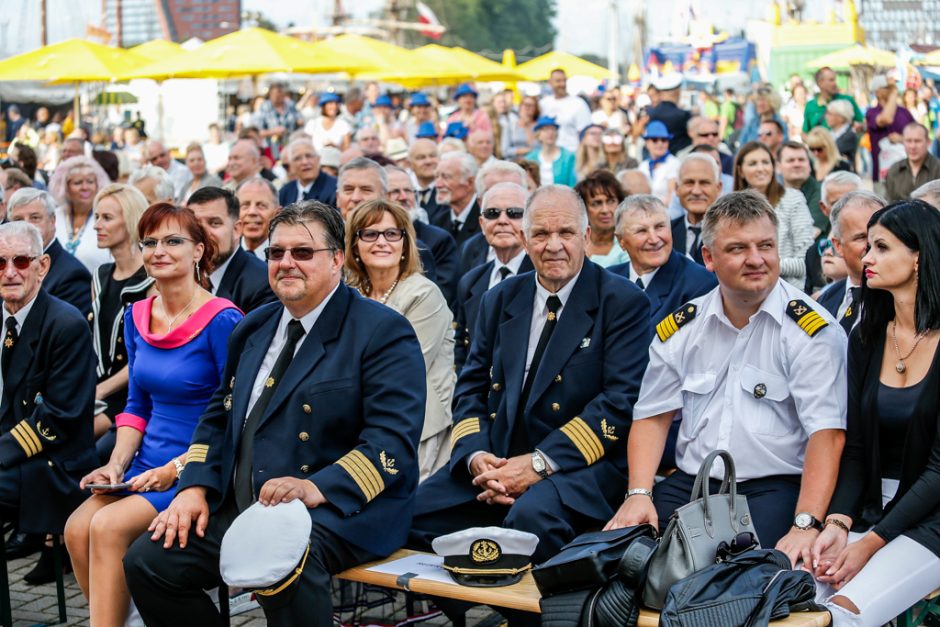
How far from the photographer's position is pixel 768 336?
14.8 feet

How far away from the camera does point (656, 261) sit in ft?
20.5

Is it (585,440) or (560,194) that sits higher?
(560,194)

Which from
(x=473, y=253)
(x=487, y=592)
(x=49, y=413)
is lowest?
(x=487, y=592)

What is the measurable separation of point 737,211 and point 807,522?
1117 millimetres

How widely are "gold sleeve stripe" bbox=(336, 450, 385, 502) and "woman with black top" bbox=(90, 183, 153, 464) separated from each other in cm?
234

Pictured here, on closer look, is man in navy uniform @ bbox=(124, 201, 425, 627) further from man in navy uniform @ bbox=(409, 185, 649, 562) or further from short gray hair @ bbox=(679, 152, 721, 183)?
short gray hair @ bbox=(679, 152, 721, 183)

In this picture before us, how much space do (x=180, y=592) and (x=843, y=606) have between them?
89.3 inches

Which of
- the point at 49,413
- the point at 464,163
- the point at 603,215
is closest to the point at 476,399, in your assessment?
the point at 49,413

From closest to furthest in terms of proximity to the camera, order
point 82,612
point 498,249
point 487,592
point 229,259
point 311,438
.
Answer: point 487,592 → point 311,438 → point 82,612 → point 229,259 → point 498,249

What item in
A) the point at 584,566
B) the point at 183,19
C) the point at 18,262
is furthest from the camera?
the point at 183,19

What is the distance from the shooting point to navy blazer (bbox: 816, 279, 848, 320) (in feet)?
18.8

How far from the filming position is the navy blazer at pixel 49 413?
5504mm

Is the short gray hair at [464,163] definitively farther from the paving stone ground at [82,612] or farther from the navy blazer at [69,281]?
the paving stone ground at [82,612]

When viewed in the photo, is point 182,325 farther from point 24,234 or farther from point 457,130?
point 457,130
